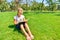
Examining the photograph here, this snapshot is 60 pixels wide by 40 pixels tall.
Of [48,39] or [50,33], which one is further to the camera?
[50,33]

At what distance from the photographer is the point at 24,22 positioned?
918 centimetres

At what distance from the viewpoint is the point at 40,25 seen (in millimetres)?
10961

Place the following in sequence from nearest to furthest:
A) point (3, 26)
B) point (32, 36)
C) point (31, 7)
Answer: point (32, 36) → point (3, 26) → point (31, 7)

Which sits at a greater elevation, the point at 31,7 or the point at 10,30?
the point at 10,30

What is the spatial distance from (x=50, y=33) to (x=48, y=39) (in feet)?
2.21

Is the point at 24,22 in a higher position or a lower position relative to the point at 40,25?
higher

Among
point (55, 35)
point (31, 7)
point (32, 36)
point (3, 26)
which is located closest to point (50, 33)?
point (55, 35)

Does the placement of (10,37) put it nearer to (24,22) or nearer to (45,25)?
(24,22)

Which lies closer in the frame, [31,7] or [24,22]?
[24,22]

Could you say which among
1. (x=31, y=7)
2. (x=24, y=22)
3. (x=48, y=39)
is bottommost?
(x=31, y=7)

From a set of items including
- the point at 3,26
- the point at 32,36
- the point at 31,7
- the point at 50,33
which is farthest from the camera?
the point at 31,7

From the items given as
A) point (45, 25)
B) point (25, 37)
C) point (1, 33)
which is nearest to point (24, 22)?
point (25, 37)

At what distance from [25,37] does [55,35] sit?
1.50 m

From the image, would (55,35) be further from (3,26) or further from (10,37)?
(3,26)
